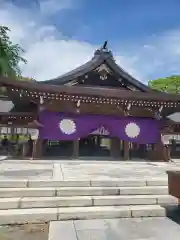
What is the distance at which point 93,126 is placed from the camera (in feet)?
46.4

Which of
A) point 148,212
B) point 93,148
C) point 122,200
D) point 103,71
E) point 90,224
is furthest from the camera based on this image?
point 93,148

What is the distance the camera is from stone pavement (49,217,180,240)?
14.9 feet

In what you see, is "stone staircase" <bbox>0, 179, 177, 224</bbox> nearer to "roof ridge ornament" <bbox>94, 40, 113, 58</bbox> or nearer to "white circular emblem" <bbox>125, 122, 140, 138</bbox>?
"white circular emblem" <bbox>125, 122, 140, 138</bbox>

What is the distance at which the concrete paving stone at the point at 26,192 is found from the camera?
6.24 meters

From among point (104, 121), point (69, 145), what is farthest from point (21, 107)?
point (104, 121)

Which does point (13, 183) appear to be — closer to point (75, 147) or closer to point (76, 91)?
point (76, 91)

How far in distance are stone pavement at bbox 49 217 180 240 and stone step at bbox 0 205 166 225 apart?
17cm

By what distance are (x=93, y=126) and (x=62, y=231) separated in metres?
9.49

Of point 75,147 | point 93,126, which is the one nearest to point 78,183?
point 75,147

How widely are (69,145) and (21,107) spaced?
169 inches

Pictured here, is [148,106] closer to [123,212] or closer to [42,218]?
[123,212]

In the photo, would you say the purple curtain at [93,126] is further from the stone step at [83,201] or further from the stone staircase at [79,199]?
the stone step at [83,201]

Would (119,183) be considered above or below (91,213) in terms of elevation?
above

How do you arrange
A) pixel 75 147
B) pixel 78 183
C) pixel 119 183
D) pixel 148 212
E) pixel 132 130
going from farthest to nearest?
pixel 132 130 < pixel 75 147 < pixel 119 183 < pixel 78 183 < pixel 148 212
